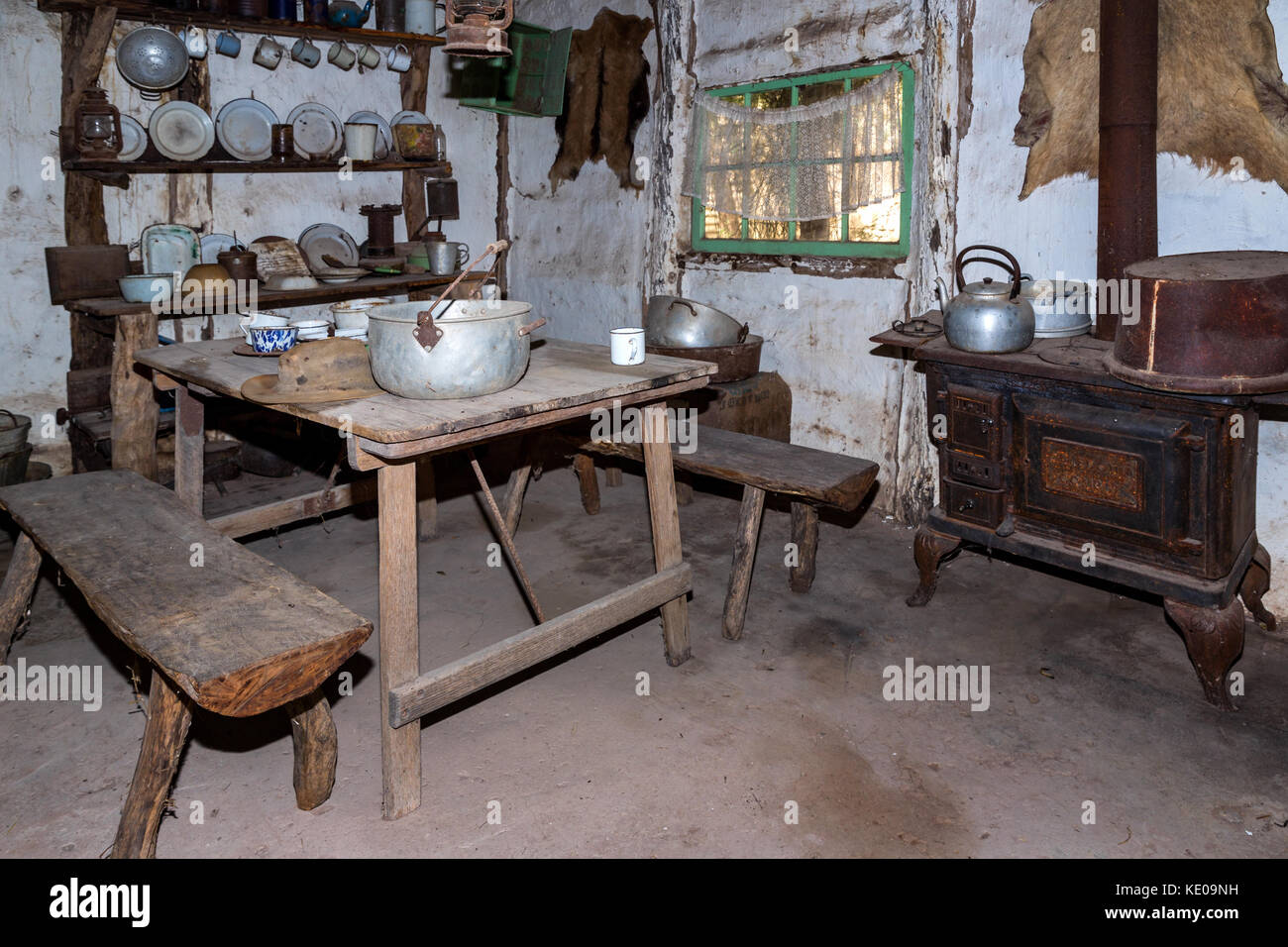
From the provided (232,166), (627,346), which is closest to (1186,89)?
(627,346)

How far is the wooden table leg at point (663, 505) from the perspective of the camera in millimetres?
3154

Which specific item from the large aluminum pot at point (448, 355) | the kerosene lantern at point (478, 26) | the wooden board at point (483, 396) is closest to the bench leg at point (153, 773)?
the wooden board at point (483, 396)

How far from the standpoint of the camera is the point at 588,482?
4883 mm

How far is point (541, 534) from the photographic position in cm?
462

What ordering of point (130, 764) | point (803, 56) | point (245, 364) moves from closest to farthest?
point (130, 764) < point (245, 364) < point (803, 56)

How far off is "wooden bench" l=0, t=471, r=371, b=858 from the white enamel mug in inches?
45.7

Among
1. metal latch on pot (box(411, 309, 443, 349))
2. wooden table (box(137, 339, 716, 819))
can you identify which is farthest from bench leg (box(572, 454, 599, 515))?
metal latch on pot (box(411, 309, 443, 349))

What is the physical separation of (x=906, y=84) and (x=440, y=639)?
322 centimetres

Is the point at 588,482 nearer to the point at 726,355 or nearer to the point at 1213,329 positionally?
the point at 726,355

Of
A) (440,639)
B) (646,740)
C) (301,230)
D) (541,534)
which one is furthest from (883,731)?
(301,230)

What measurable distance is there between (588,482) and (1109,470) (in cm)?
250
